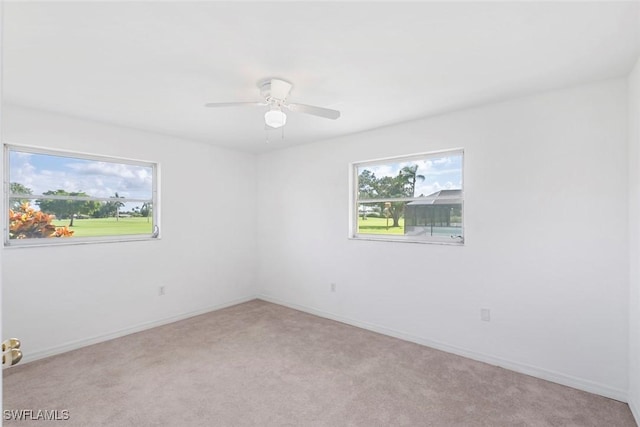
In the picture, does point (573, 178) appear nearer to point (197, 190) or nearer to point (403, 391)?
point (403, 391)

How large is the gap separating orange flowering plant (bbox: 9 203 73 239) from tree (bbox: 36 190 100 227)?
0.23ft

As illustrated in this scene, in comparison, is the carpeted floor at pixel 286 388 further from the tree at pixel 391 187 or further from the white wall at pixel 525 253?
the tree at pixel 391 187

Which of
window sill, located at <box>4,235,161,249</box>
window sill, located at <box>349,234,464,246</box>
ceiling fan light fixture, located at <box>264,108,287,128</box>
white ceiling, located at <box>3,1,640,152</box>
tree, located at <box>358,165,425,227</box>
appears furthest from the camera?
tree, located at <box>358,165,425,227</box>

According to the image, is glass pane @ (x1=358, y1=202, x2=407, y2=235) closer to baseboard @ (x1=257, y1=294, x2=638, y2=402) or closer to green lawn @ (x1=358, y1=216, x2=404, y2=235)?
green lawn @ (x1=358, y1=216, x2=404, y2=235)

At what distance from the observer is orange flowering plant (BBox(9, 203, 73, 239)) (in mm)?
3123

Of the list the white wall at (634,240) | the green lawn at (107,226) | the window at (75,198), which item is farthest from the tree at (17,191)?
the white wall at (634,240)

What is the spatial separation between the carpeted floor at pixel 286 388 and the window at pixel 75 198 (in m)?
1.20

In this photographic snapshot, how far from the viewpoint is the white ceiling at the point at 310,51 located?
1739 mm

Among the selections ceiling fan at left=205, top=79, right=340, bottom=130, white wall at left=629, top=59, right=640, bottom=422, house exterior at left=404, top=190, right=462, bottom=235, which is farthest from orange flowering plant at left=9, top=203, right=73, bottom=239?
white wall at left=629, top=59, right=640, bottom=422

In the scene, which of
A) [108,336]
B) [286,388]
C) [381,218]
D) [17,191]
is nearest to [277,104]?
[381,218]

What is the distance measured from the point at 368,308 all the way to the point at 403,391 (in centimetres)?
132

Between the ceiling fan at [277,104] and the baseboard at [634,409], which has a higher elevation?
the ceiling fan at [277,104]

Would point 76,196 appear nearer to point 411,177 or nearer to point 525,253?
point 411,177

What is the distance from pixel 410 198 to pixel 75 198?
356cm
